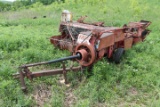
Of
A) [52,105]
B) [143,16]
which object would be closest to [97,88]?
[52,105]

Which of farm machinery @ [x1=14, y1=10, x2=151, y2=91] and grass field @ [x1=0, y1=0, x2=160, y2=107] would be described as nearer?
grass field @ [x1=0, y1=0, x2=160, y2=107]

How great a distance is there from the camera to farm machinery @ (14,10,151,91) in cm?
481

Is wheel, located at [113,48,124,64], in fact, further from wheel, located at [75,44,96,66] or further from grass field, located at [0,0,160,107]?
wheel, located at [75,44,96,66]

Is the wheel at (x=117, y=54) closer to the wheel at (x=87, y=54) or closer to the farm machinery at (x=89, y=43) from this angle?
the farm machinery at (x=89, y=43)

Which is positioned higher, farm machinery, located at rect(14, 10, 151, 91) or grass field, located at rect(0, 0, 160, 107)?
farm machinery, located at rect(14, 10, 151, 91)

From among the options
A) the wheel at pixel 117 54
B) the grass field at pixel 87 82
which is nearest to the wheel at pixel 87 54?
the grass field at pixel 87 82

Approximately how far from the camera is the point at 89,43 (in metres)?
5.00

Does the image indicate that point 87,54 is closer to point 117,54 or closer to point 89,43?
point 89,43

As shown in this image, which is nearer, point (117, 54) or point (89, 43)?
point (89, 43)

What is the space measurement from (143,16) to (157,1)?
627 centimetres

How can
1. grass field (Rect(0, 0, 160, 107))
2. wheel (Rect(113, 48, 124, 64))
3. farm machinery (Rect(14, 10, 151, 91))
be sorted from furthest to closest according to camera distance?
wheel (Rect(113, 48, 124, 64)), farm machinery (Rect(14, 10, 151, 91)), grass field (Rect(0, 0, 160, 107))

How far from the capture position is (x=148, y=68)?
5660 mm

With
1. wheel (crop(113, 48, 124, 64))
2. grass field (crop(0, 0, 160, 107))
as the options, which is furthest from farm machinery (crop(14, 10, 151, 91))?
grass field (crop(0, 0, 160, 107))

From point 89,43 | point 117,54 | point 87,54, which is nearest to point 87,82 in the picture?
point 87,54
